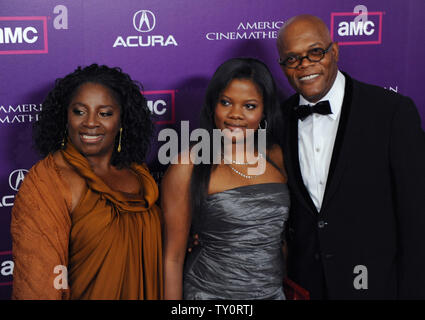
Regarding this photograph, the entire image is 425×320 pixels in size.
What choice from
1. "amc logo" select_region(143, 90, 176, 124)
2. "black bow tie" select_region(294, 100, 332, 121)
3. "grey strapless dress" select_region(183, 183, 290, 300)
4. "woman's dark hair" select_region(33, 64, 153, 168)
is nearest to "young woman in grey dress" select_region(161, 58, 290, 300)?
"grey strapless dress" select_region(183, 183, 290, 300)

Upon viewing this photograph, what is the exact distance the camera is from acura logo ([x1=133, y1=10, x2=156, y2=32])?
2359mm

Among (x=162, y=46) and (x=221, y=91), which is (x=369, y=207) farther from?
(x=162, y=46)

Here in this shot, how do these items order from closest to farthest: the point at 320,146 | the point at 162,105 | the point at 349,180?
the point at 349,180, the point at 320,146, the point at 162,105

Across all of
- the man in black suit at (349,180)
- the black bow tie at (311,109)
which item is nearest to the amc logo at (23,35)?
the man in black suit at (349,180)

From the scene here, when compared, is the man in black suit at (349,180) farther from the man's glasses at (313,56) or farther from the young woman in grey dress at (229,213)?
the young woman in grey dress at (229,213)

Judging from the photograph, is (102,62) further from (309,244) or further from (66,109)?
(309,244)

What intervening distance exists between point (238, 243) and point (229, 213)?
0.12 m

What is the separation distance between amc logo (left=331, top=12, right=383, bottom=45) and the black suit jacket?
2.63 ft

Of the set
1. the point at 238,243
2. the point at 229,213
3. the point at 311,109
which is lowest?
the point at 238,243

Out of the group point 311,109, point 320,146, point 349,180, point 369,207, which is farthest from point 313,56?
point 369,207

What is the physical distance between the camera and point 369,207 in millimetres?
1865

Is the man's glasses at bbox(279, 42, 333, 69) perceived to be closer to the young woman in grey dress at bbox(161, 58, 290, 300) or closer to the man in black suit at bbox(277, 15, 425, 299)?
the man in black suit at bbox(277, 15, 425, 299)

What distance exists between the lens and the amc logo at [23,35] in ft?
7.18

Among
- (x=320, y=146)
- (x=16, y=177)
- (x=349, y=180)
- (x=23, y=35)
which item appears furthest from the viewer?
(x=16, y=177)
